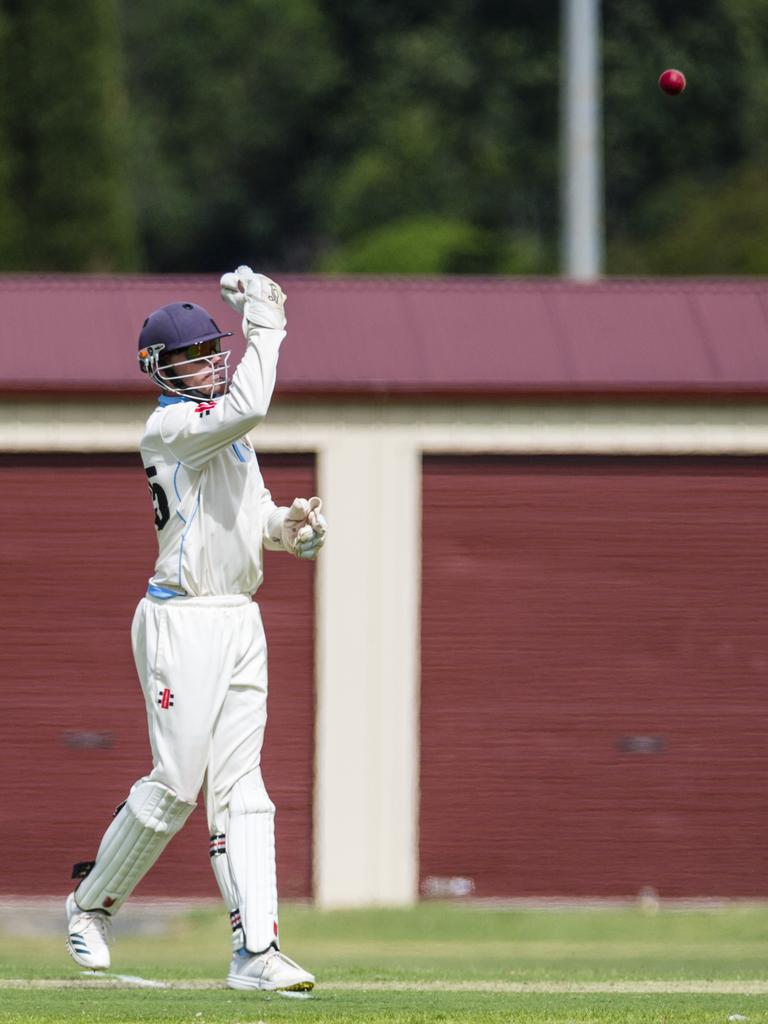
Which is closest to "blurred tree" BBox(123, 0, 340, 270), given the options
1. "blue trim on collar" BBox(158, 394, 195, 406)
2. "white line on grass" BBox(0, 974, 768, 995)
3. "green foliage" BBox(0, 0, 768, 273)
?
"green foliage" BBox(0, 0, 768, 273)

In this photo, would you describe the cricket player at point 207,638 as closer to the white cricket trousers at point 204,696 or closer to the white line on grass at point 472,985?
the white cricket trousers at point 204,696

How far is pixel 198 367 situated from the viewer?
27.0ft

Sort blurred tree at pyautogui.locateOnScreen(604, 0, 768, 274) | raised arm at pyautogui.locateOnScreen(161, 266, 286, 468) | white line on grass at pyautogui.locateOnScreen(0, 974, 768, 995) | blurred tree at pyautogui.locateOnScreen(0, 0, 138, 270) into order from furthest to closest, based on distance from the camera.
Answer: blurred tree at pyautogui.locateOnScreen(604, 0, 768, 274) < blurred tree at pyautogui.locateOnScreen(0, 0, 138, 270) < white line on grass at pyautogui.locateOnScreen(0, 974, 768, 995) < raised arm at pyautogui.locateOnScreen(161, 266, 286, 468)

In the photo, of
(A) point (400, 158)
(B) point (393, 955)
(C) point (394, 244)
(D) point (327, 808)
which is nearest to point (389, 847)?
(D) point (327, 808)

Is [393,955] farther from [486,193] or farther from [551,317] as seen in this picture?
[486,193]

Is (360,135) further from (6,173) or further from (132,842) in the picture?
(132,842)

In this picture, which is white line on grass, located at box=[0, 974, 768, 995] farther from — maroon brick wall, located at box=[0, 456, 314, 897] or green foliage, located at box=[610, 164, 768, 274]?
green foliage, located at box=[610, 164, 768, 274]

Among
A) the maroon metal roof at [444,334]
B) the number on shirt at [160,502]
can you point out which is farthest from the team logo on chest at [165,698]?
the maroon metal roof at [444,334]

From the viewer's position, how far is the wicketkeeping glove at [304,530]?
26.0 ft

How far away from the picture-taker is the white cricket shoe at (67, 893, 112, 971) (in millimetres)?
8164

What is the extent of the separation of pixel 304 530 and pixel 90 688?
16.1 feet

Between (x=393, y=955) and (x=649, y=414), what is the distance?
3475 mm

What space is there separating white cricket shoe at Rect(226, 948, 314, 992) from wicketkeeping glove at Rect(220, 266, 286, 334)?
Result: 2245mm

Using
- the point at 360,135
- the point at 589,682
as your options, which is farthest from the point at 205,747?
the point at 360,135
